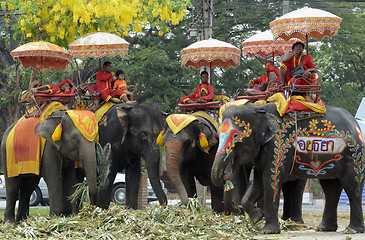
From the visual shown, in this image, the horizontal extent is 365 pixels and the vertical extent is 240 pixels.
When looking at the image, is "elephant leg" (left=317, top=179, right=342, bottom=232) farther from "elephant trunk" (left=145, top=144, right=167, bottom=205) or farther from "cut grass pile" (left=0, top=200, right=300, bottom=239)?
"elephant trunk" (left=145, top=144, right=167, bottom=205)

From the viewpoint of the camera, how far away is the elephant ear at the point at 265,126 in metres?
10.8

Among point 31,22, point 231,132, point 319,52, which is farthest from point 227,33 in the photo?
point 231,132

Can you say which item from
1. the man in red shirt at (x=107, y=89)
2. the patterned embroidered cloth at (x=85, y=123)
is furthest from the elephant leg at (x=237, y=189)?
the man in red shirt at (x=107, y=89)

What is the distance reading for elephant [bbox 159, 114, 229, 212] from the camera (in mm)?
12930

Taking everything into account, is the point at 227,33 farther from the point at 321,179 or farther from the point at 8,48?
the point at 321,179

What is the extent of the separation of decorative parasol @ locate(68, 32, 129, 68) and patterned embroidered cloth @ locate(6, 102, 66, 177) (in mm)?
2705

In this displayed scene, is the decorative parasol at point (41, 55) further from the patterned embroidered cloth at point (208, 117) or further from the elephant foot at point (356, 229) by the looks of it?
the elephant foot at point (356, 229)

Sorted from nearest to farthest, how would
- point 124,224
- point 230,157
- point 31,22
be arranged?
point 124,224 < point 230,157 < point 31,22

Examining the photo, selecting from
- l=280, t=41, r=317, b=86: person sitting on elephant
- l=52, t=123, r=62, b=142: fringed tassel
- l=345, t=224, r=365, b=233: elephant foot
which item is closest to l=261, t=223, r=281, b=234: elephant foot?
l=345, t=224, r=365, b=233: elephant foot

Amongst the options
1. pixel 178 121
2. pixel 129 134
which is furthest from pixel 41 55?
pixel 178 121

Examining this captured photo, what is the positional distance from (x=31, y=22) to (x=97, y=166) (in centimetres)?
537

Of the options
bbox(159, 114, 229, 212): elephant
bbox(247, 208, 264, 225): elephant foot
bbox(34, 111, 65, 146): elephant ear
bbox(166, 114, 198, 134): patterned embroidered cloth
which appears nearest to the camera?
bbox(247, 208, 264, 225): elephant foot

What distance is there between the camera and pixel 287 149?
11.0 metres

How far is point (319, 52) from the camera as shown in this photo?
30328mm
